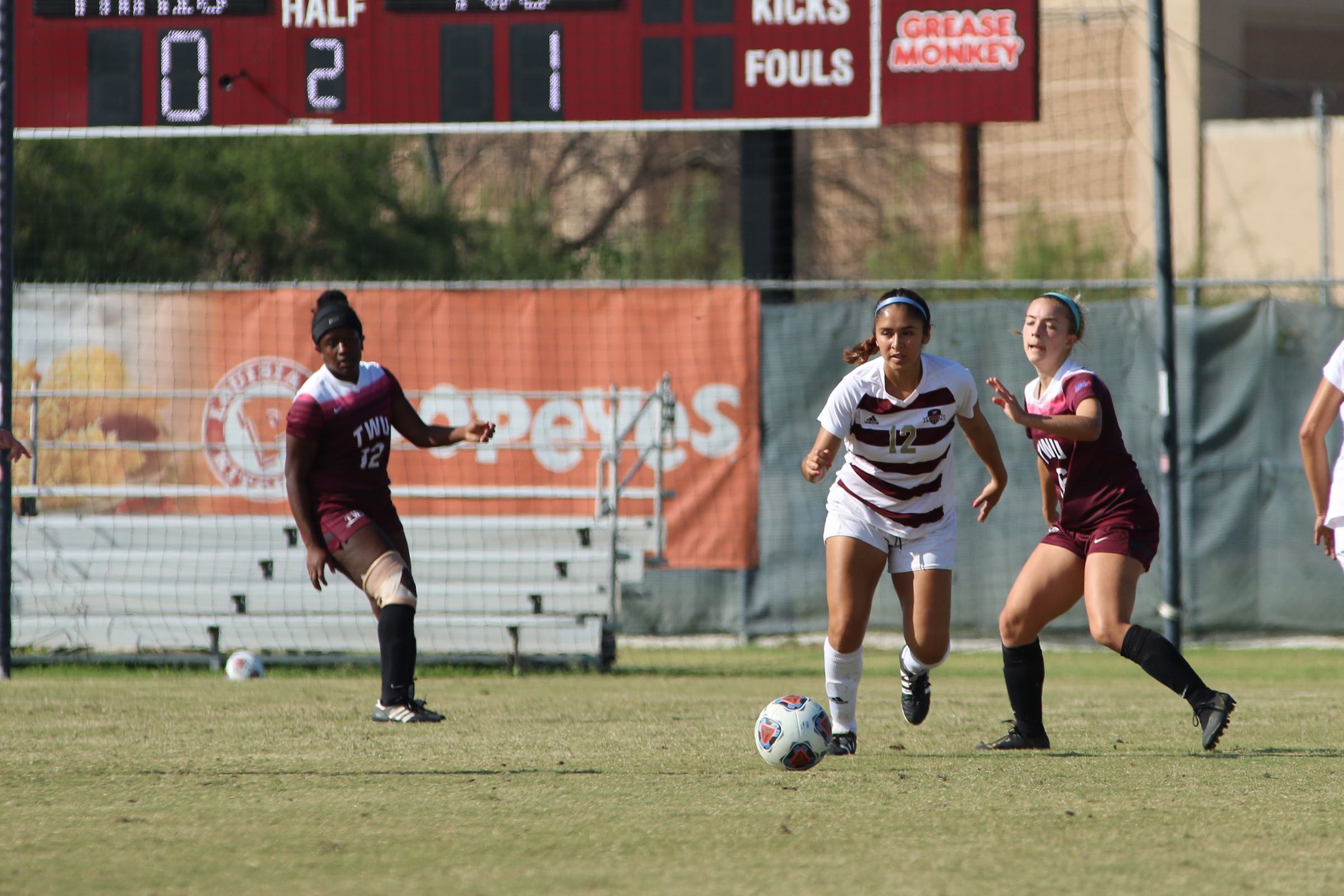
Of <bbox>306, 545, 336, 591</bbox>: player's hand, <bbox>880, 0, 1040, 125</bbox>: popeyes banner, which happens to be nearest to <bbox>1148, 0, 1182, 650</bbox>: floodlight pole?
<bbox>880, 0, 1040, 125</bbox>: popeyes banner

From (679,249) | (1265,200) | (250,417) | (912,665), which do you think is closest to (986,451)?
(912,665)

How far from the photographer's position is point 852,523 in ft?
22.0

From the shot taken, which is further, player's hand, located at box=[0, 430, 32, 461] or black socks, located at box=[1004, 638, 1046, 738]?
player's hand, located at box=[0, 430, 32, 461]

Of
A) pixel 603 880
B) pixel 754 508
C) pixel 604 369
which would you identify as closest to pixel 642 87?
pixel 604 369

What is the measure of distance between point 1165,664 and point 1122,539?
51 cm

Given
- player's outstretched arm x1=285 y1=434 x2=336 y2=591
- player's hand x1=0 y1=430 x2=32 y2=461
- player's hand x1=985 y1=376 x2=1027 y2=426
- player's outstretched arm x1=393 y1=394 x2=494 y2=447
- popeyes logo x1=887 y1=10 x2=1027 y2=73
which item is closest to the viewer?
player's hand x1=985 y1=376 x2=1027 y2=426

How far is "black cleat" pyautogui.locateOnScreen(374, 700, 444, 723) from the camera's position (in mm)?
7805

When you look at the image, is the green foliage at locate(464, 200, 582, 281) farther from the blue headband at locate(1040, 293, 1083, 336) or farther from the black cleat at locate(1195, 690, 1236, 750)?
the black cleat at locate(1195, 690, 1236, 750)

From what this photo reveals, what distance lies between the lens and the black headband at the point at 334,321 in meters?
7.70

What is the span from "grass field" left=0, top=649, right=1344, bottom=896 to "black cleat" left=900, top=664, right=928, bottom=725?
14cm

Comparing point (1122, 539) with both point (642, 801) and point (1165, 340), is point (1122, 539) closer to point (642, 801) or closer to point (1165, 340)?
point (642, 801)

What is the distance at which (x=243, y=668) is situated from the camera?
10.9 meters

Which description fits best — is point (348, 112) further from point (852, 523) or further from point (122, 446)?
point (852, 523)

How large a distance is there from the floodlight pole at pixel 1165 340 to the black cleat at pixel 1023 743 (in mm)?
5152
